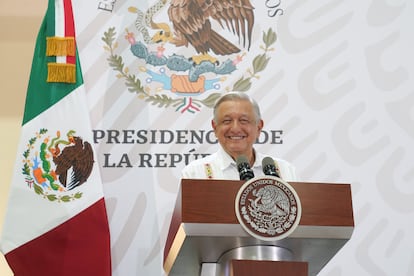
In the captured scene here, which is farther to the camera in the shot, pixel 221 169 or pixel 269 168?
pixel 221 169

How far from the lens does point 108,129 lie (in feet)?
13.0

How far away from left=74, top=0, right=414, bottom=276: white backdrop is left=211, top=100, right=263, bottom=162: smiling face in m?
0.93

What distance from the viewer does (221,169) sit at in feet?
9.97

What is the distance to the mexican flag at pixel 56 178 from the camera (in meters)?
3.50

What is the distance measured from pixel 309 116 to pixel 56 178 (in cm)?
162

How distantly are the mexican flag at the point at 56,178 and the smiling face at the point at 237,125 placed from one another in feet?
3.34

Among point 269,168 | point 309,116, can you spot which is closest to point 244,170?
point 269,168

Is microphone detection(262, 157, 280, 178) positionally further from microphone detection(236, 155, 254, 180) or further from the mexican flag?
the mexican flag

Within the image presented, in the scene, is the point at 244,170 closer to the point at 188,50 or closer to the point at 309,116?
the point at 309,116

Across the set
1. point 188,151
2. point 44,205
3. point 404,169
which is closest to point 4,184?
point 44,205

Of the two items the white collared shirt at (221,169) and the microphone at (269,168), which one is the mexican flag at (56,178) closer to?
the white collared shirt at (221,169)

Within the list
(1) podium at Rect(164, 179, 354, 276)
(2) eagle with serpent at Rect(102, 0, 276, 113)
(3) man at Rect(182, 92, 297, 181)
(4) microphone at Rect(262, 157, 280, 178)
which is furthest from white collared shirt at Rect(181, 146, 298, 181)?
(2) eagle with serpent at Rect(102, 0, 276, 113)

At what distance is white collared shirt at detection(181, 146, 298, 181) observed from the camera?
3000mm

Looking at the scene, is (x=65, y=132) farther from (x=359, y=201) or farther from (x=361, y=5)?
(x=361, y=5)
